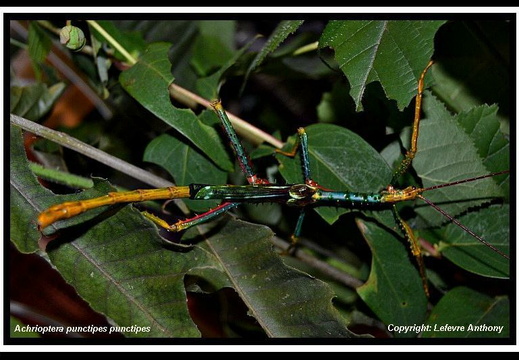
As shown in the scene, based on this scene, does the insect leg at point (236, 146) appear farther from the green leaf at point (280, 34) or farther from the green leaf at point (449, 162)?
the green leaf at point (449, 162)

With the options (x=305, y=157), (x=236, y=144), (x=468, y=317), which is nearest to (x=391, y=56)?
(x=305, y=157)

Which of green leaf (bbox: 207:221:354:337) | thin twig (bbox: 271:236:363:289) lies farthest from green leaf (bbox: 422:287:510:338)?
green leaf (bbox: 207:221:354:337)

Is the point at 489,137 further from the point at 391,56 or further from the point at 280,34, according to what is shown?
the point at 280,34

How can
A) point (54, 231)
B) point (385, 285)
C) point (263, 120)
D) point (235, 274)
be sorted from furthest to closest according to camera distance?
point (263, 120) → point (385, 285) → point (235, 274) → point (54, 231)

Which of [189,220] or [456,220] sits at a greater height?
[189,220]
